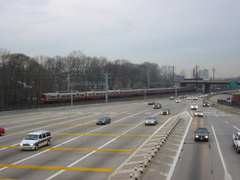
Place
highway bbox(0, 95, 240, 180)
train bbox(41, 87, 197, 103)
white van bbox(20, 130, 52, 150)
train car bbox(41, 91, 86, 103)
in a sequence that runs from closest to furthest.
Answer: highway bbox(0, 95, 240, 180) → white van bbox(20, 130, 52, 150) → train car bbox(41, 91, 86, 103) → train bbox(41, 87, 197, 103)

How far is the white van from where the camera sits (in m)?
21.8

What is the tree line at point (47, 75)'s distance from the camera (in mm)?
80588

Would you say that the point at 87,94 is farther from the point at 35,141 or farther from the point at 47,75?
the point at 35,141

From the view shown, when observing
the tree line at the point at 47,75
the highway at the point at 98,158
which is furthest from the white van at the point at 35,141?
the tree line at the point at 47,75

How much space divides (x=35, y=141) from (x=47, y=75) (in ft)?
256

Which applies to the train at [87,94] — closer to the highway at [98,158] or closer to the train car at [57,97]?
the train car at [57,97]

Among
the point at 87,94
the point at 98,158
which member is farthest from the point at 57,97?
the point at 98,158

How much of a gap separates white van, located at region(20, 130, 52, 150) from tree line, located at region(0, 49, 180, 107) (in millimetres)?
46241

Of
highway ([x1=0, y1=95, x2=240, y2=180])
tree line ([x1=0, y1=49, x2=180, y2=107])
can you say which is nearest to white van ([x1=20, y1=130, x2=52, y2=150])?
highway ([x1=0, y1=95, x2=240, y2=180])

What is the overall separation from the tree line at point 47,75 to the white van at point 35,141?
4624cm

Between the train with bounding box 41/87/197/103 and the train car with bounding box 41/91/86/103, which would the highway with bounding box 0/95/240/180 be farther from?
the train with bounding box 41/87/197/103

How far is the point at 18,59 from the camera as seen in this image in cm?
9338

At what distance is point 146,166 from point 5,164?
29.2 feet

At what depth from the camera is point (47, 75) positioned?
320 feet
